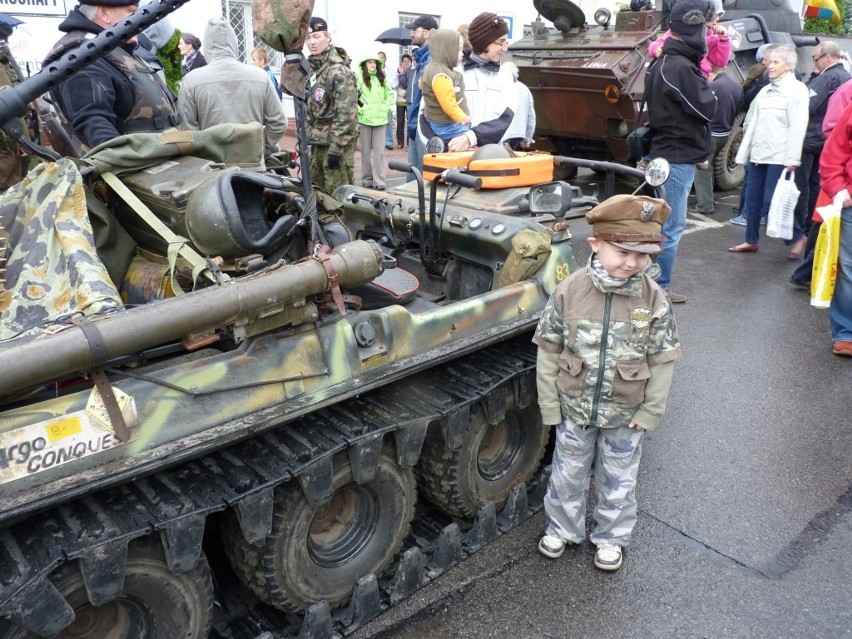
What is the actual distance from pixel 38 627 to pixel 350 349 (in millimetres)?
1292

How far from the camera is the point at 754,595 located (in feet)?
10.4

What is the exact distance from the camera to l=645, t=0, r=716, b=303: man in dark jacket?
554 centimetres

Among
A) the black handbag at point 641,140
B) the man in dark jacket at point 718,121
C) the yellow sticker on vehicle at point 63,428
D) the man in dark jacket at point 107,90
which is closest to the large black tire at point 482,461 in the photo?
the yellow sticker on vehicle at point 63,428

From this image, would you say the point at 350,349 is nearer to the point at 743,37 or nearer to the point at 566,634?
the point at 566,634

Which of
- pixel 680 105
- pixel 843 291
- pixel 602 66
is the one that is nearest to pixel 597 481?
pixel 843 291

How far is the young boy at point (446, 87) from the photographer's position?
5.80 m

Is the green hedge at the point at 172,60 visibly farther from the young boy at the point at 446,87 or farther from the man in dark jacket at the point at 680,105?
the man in dark jacket at the point at 680,105

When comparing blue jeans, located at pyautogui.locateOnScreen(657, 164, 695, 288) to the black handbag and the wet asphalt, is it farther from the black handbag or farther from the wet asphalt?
the wet asphalt

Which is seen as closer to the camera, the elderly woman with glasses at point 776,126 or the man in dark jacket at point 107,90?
the man in dark jacket at point 107,90

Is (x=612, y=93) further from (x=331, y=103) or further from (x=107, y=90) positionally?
(x=107, y=90)

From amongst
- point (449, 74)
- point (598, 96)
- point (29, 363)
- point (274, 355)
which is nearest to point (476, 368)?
point (274, 355)

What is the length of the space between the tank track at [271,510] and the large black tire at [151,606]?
3.4 inches

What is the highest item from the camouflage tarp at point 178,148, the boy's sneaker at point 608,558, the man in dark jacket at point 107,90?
the man in dark jacket at point 107,90

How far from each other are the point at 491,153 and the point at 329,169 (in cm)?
397
